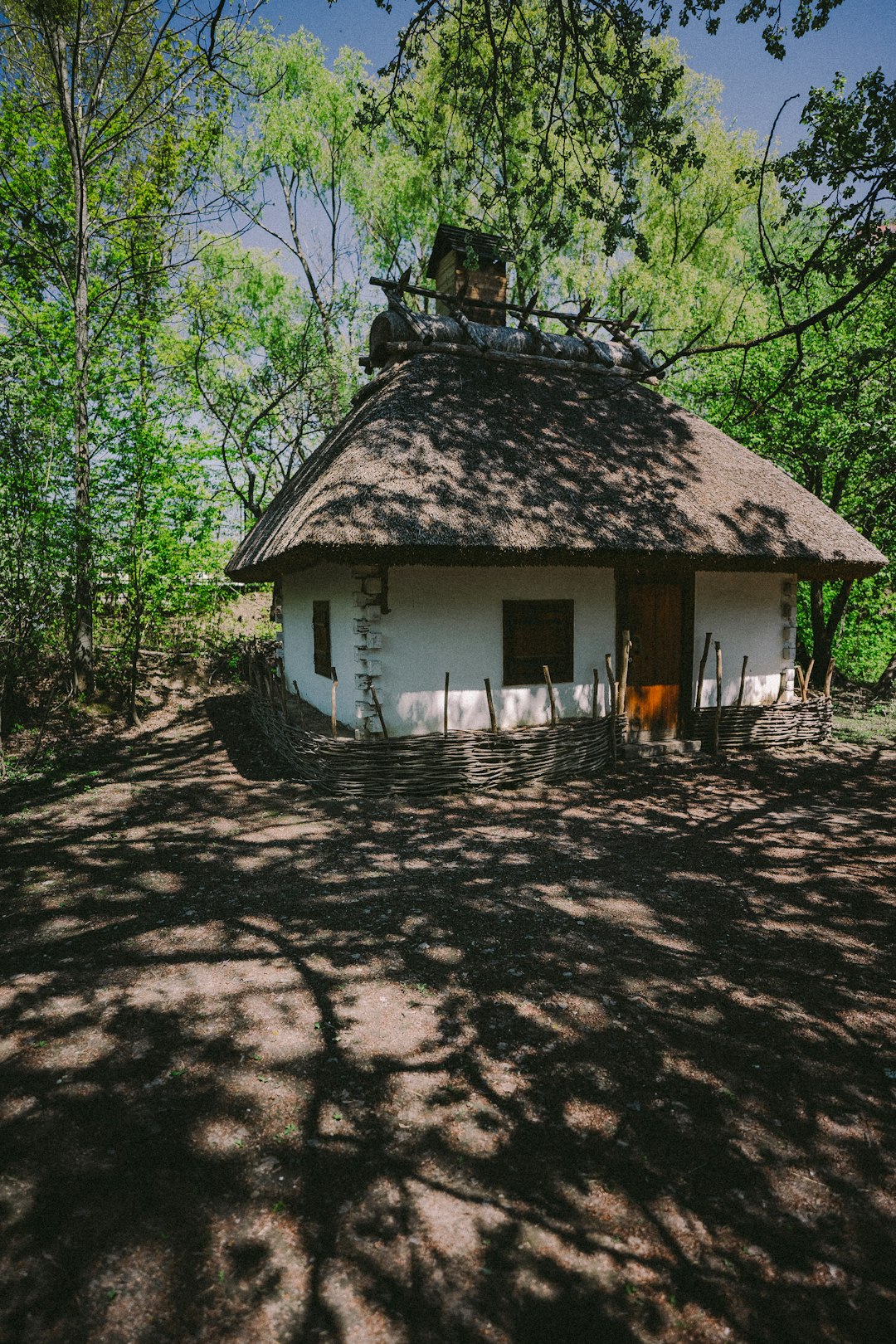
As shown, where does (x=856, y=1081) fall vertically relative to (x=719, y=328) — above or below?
below

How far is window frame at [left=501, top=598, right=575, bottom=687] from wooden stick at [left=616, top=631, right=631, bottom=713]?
652 mm

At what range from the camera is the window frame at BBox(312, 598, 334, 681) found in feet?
31.9

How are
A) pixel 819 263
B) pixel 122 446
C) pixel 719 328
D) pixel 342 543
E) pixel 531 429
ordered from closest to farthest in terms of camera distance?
1. pixel 819 263
2. pixel 342 543
3. pixel 531 429
4. pixel 122 446
5. pixel 719 328

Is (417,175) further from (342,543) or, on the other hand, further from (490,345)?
(342,543)

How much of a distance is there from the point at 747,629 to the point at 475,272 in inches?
296

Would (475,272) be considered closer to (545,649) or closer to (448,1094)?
(545,649)

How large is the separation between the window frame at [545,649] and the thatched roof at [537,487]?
0.78m

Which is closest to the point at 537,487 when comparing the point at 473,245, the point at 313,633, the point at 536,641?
the point at 536,641

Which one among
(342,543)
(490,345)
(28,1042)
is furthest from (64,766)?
(490,345)

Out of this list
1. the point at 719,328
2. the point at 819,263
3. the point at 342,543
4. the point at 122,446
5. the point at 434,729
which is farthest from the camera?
the point at 719,328

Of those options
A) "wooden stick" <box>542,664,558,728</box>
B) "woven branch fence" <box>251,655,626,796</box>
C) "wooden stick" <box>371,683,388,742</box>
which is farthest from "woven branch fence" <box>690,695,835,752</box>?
"wooden stick" <box>371,683,388,742</box>

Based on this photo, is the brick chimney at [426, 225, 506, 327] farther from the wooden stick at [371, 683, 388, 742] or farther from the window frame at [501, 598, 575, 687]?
the wooden stick at [371, 683, 388, 742]

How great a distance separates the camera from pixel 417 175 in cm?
1742

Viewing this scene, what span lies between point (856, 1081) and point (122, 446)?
10.9 metres
